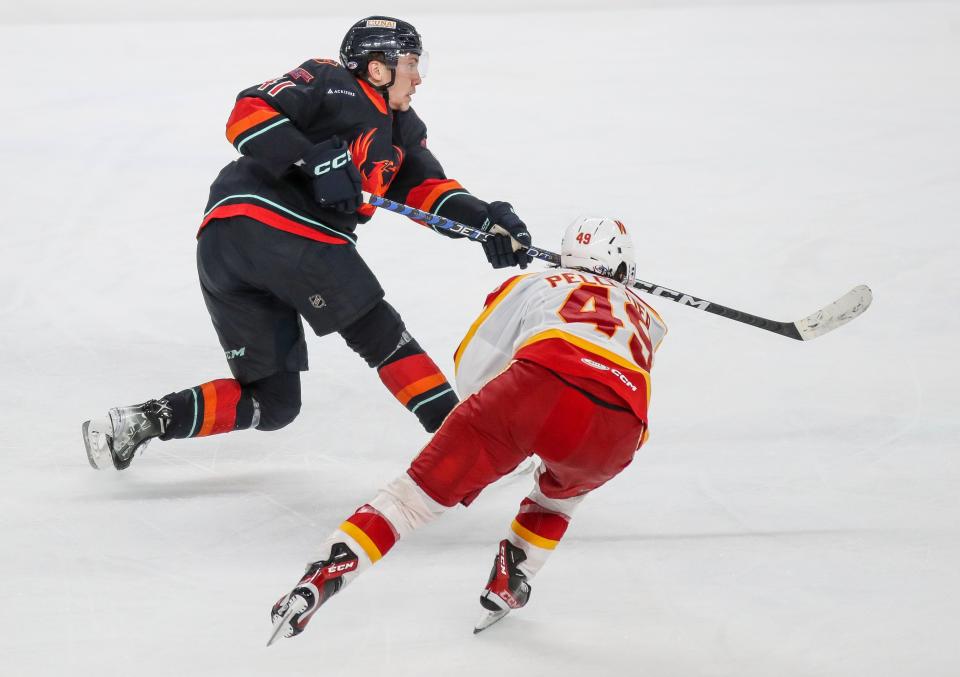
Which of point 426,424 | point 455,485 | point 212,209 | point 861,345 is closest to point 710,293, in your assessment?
point 861,345

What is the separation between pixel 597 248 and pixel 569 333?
34cm

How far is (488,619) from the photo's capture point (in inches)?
89.6

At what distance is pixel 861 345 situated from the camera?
142 inches

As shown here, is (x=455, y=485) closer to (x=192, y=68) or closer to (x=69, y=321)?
(x=69, y=321)

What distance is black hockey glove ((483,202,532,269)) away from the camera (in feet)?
9.95

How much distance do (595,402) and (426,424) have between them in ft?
2.90

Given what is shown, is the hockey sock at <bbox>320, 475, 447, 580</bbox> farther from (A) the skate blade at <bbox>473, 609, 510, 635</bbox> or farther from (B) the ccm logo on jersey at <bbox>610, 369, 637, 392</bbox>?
(B) the ccm logo on jersey at <bbox>610, 369, 637, 392</bbox>

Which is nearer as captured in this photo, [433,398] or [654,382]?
[433,398]

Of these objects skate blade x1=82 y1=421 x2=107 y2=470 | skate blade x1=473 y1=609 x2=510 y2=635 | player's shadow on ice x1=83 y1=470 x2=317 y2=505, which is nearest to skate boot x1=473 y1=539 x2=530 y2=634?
skate blade x1=473 y1=609 x2=510 y2=635

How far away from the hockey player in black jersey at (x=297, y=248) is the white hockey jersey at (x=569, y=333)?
1.74 feet

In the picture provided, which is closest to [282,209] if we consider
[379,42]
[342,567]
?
[379,42]

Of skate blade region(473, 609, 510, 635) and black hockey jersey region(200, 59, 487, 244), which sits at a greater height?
black hockey jersey region(200, 59, 487, 244)

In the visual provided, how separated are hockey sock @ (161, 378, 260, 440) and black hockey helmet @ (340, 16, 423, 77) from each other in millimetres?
904

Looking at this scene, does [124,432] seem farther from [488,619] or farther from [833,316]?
[833,316]
